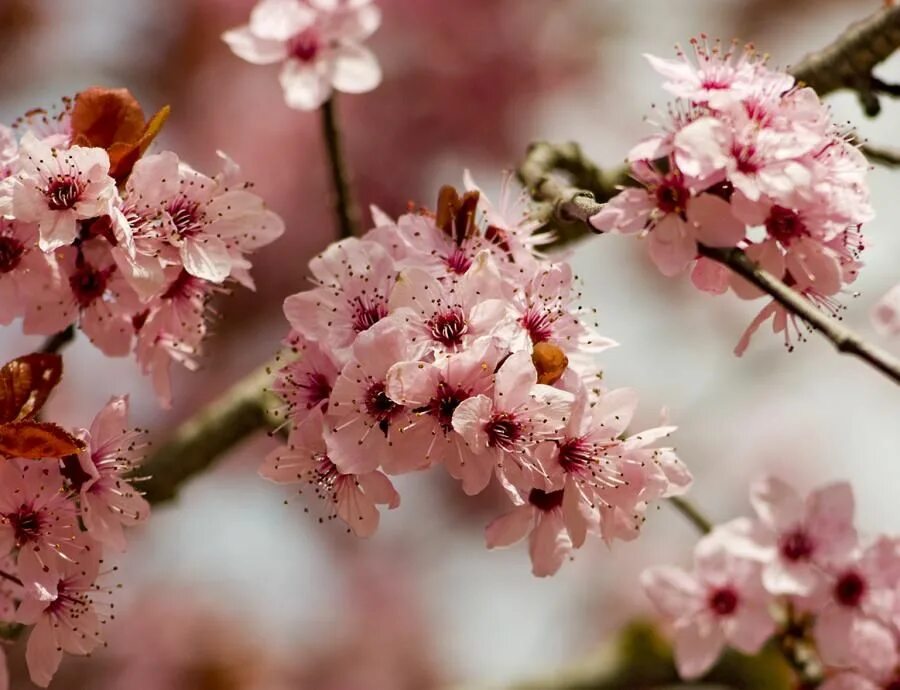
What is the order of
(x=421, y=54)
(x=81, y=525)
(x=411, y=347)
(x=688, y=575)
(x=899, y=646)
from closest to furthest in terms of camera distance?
(x=411, y=347), (x=81, y=525), (x=899, y=646), (x=688, y=575), (x=421, y=54)

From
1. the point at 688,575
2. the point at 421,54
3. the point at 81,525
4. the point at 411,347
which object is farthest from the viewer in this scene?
the point at 421,54

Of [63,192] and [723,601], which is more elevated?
[63,192]

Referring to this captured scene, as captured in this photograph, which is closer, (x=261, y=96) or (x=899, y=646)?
(x=899, y=646)

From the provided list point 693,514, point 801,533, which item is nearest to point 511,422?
point 693,514

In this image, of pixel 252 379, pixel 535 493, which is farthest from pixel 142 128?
pixel 252 379

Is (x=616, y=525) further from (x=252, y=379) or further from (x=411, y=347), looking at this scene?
(x=252, y=379)

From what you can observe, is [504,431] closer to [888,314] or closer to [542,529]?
[542,529]

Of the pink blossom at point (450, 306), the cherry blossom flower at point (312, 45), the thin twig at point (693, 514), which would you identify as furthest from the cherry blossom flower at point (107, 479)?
the thin twig at point (693, 514)
